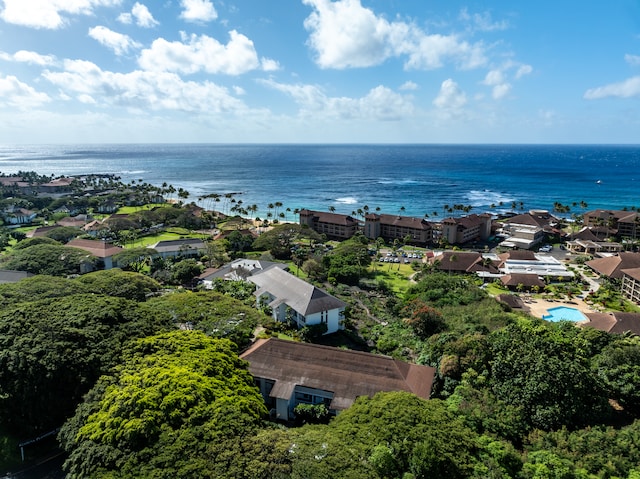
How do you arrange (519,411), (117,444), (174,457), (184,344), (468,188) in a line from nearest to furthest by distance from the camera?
(174,457)
(117,444)
(519,411)
(184,344)
(468,188)

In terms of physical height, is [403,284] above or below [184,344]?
below

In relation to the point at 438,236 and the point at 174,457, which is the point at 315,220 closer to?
the point at 438,236

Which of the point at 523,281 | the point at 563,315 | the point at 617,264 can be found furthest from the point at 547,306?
the point at 617,264

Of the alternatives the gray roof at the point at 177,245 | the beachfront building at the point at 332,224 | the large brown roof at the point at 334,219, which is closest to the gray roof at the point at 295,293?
the gray roof at the point at 177,245

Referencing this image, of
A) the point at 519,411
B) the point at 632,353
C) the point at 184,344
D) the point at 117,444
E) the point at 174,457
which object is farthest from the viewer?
the point at 632,353

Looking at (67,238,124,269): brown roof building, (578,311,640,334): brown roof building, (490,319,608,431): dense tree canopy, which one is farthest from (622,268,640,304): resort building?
(67,238,124,269): brown roof building

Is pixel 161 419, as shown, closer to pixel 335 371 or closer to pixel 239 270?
pixel 335 371

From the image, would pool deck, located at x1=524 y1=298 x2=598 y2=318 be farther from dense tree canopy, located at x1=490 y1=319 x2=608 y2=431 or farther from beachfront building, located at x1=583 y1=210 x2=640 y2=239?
beachfront building, located at x1=583 y1=210 x2=640 y2=239

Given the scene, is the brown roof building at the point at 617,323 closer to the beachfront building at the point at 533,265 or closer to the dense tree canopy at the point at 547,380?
the dense tree canopy at the point at 547,380

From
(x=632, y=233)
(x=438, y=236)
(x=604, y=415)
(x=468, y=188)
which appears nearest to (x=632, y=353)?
(x=604, y=415)
